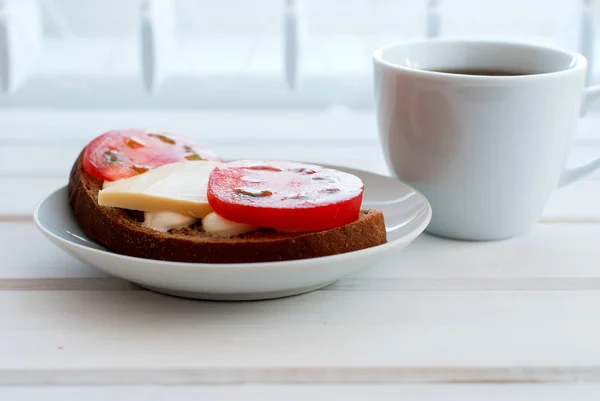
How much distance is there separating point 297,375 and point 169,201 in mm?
206

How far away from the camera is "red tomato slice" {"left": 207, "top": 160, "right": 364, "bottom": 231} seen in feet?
2.18

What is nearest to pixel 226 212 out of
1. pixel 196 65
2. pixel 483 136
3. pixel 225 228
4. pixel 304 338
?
pixel 225 228

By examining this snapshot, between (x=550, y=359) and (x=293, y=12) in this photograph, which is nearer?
(x=550, y=359)

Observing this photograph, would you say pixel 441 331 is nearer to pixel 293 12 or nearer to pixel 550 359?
pixel 550 359

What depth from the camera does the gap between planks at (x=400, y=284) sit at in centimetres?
74

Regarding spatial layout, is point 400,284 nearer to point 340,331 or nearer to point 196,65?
point 340,331

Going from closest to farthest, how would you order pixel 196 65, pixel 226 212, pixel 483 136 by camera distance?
1. pixel 226 212
2. pixel 483 136
3. pixel 196 65

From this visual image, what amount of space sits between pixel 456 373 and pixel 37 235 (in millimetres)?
502

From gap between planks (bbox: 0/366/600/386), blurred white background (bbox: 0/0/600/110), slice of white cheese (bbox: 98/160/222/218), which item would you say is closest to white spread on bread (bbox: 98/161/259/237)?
slice of white cheese (bbox: 98/160/222/218)

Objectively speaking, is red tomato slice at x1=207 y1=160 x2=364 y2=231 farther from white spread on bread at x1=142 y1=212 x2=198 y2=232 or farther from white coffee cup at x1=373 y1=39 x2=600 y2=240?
white coffee cup at x1=373 y1=39 x2=600 y2=240

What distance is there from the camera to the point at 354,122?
1454 millimetres

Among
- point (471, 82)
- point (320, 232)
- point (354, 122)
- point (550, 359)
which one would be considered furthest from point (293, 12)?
point (550, 359)

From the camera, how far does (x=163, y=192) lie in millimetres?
720

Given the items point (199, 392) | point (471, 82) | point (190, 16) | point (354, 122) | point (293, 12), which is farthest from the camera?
point (190, 16)
